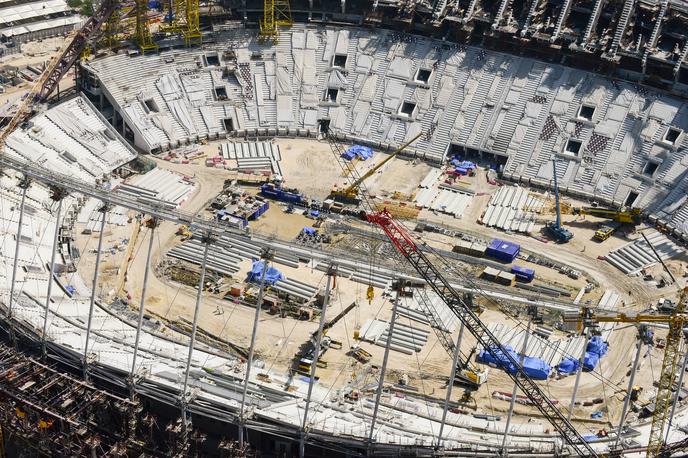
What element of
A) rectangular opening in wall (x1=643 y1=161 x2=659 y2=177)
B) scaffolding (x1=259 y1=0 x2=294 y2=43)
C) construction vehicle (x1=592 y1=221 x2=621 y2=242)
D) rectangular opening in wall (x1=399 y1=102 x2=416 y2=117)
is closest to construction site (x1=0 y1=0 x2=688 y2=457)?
rectangular opening in wall (x1=643 y1=161 x2=659 y2=177)

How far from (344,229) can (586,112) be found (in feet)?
128

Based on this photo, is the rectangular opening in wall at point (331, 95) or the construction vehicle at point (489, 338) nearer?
the construction vehicle at point (489, 338)

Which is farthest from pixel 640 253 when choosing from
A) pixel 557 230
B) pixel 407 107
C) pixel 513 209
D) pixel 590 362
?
pixel 407 107

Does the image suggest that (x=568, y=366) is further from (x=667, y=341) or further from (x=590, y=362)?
(x=667, y=341)

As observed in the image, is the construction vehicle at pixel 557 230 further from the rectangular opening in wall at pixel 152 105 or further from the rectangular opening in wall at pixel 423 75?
the rectangular opening in wall at pixel 152 105

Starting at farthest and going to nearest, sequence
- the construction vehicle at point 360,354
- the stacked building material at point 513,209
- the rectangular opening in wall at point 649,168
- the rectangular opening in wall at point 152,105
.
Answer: the rectangular opening in wall at point 152,105 < the rectangular opening in wall at point 649,168 < the stacked building material at point 513,209 < the construction vehicle at point 360,354

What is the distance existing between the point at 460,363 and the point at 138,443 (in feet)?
100

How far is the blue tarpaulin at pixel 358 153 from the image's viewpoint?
445 feet

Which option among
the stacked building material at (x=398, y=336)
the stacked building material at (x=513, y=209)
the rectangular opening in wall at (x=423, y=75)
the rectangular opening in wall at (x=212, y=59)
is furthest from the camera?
the rectangular opening in wall at (x=212, y=59)

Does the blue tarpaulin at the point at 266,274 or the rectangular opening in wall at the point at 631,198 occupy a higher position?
the rectangular opening in wall at the point at 631,198

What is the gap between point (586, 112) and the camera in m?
136

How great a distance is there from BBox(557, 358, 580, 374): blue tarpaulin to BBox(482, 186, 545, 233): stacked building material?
27.7 m

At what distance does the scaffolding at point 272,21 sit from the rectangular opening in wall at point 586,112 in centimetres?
4347

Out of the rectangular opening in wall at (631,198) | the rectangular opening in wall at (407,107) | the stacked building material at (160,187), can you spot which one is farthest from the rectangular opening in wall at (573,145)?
the stacked building material at (160,187)
